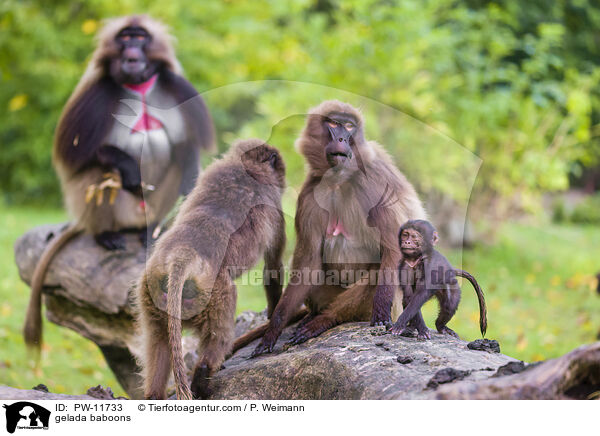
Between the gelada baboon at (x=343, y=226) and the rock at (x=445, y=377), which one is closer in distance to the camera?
the rock at (x=445, y=377)

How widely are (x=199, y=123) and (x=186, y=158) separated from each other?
11.0 inches

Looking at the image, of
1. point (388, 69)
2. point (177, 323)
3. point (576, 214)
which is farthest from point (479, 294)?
point (576, 214)

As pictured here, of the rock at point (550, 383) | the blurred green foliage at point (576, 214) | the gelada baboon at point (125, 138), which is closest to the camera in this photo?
the rock at point (550, 383)

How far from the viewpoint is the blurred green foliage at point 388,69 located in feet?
22.1

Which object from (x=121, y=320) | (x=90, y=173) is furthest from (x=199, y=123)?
(x=121, y=320)

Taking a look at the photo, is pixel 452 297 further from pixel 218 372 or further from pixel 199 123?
pixel 199 123

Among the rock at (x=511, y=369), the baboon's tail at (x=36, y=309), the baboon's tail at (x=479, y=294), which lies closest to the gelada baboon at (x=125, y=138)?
the baboon's tail at (x=36, y=309)

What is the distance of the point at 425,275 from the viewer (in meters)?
2.85

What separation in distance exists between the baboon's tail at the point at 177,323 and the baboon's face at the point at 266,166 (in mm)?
593

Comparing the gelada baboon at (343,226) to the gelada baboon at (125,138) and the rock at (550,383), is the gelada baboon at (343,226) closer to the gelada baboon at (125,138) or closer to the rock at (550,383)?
the rock at (550,383)

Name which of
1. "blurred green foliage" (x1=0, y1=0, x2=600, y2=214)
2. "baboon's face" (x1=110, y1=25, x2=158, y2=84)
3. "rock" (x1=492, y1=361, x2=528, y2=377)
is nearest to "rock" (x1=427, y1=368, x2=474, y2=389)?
"rock" (x1=492, y1=361, x2=528, y2=377)

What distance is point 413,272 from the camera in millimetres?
2904

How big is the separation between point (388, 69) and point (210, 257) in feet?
Result: 14.0

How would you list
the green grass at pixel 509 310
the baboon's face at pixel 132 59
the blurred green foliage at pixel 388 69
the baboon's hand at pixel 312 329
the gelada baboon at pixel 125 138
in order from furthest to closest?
the blurred green foliage at pixel 388 69, the green grass at pixel 509 310, the baboon's face at pixel 132 59, the gelada baboon at pixel 125 138, the baboon's hand at pixel 312 329
